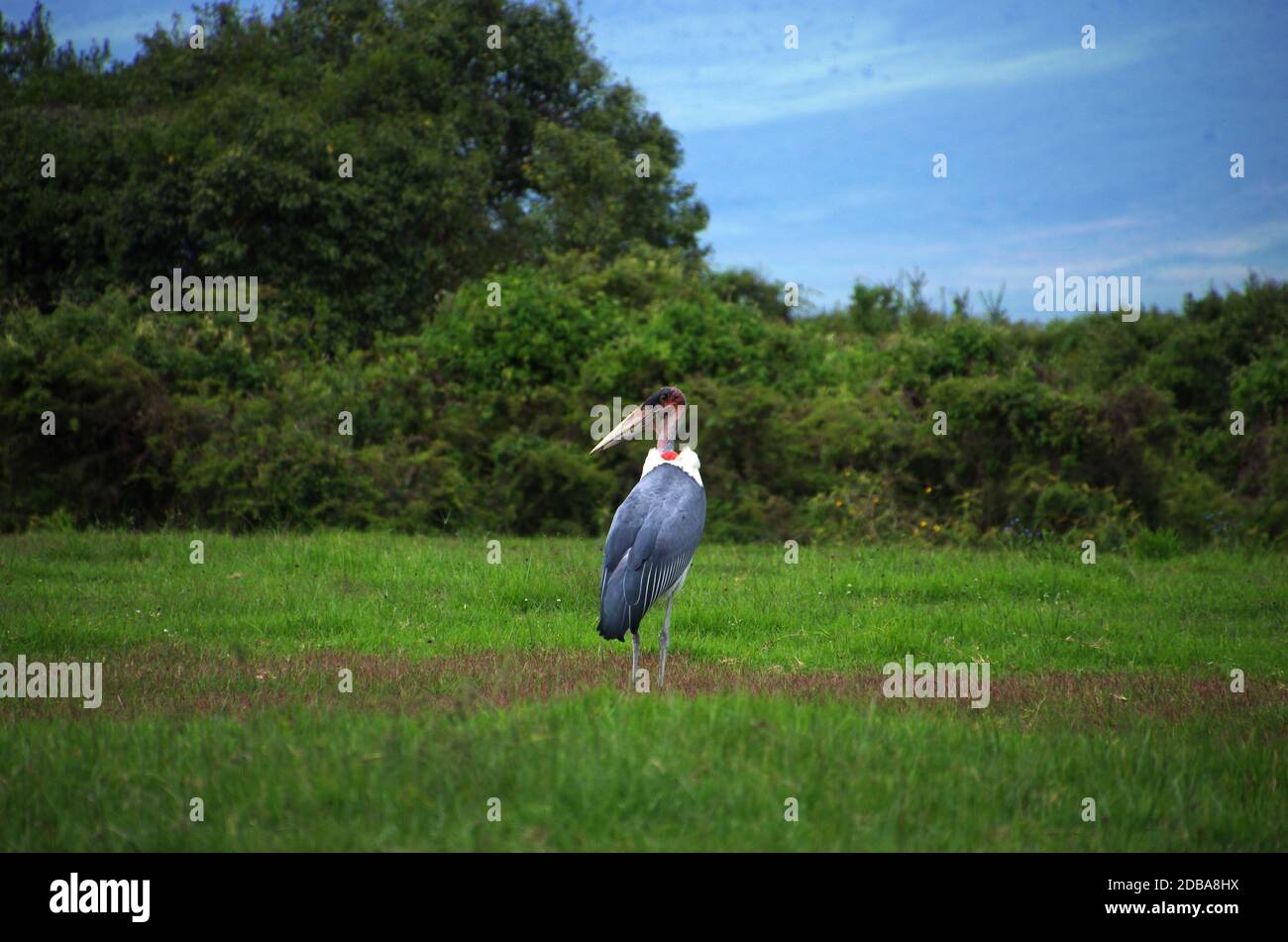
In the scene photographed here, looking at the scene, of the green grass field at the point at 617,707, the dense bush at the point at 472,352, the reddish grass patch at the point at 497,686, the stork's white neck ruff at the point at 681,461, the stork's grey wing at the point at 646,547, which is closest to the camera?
the green grass field at the point at 617,707

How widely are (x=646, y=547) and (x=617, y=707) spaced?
2.12 m

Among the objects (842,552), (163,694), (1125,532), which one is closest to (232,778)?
(163,694)

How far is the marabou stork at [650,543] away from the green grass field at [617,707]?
0.53 metres

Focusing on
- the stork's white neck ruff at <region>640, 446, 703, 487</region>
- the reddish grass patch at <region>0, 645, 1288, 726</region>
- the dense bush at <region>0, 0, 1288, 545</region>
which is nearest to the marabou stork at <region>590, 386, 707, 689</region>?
the stork's white neck ruff at <region>640, 446, 703, 487</region>

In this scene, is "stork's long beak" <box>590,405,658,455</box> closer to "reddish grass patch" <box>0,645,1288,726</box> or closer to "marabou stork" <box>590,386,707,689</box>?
"marabou stork" <box>590,386,707,689</box>

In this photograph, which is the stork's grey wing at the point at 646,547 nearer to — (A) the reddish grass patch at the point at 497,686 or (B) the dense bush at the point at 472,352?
(A) the reddish grass patch at the point at 497,686

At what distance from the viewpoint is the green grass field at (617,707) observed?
5.95 metres

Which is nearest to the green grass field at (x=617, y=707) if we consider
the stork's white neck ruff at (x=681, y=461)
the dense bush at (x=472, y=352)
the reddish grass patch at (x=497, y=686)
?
the reddish grass patch at (x=497, y=686)

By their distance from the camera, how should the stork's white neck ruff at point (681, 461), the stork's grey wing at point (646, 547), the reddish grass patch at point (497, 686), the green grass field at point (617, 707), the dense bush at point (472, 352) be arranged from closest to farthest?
the green grass field at point (617, 707), the reddish grass patch at point (497, 686), the stork's grey wing at point (646, 547), the stork's white neck ruff at point (681, 461), the dense bush at point (472, 352)

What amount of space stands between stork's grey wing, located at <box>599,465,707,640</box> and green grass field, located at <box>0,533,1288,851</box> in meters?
0.59

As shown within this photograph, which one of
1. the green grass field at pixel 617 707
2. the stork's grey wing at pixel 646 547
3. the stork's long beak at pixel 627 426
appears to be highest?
the stork's long beak at pixel 627 426

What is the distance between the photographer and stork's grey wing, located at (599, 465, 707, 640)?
29.9 feet

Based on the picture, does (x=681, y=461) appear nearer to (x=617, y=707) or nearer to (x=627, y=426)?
(x=627, y=426)
